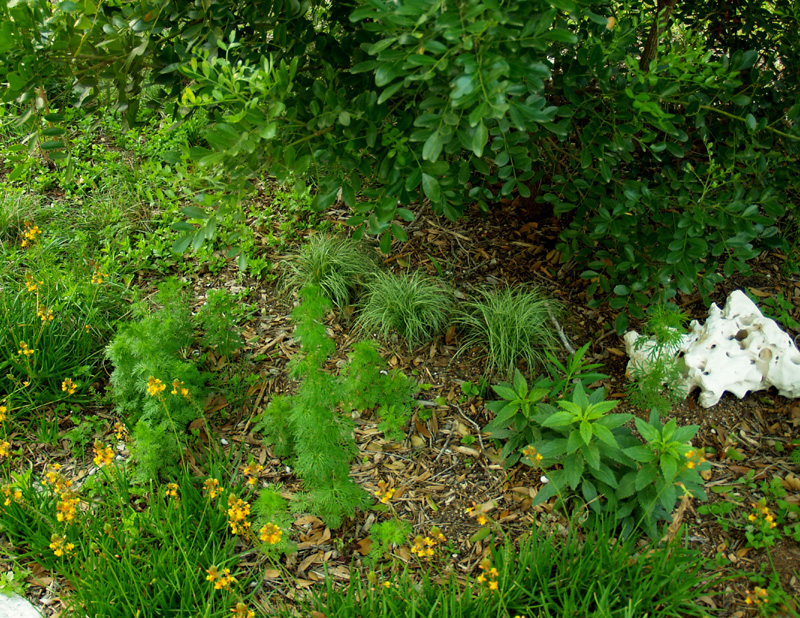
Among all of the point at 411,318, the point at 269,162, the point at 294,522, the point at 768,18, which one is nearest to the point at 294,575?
the point at 294,522

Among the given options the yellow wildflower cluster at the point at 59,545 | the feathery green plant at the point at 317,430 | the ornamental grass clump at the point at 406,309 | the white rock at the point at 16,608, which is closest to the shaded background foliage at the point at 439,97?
the feathery green plant at the point at 317,430

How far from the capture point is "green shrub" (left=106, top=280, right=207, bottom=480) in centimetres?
265

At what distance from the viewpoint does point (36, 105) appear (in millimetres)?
2221

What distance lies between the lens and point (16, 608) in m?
2.39

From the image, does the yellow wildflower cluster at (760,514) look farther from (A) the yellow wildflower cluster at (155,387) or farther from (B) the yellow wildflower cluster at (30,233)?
(B) the yellow wildflower cluster at (30,233)

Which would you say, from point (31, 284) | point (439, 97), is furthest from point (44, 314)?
point (439, 97)

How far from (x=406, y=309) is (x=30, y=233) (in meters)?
2.05

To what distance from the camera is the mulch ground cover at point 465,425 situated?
2555mm

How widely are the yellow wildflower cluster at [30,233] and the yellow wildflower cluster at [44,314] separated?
495 millimetres

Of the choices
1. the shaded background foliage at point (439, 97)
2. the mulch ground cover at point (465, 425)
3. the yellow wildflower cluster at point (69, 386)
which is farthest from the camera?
the yellow wildflower cluster at point (69, 386)

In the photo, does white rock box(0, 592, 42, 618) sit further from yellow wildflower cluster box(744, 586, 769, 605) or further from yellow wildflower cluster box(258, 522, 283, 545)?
yellow wildflower cluster box(744, 586, 769, 605)

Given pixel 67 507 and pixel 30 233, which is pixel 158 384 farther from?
pixel 30 233

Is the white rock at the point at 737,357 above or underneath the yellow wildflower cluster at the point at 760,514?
above

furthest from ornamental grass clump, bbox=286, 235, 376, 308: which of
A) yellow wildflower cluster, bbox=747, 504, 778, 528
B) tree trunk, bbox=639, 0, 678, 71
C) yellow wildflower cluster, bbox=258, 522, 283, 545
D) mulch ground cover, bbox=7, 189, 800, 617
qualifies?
yellow wildflower cluster, bbox=747, 504, 778, 528
